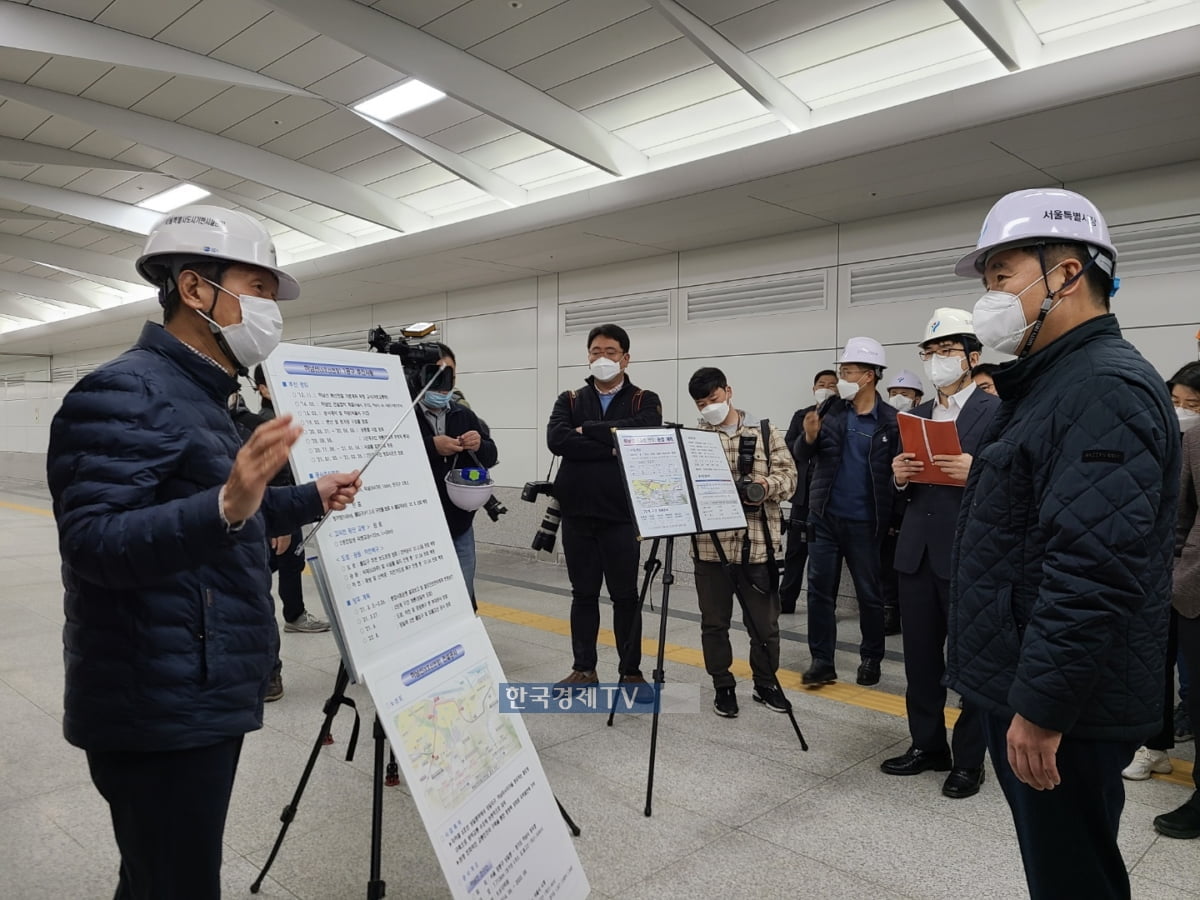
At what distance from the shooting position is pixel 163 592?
1.35 m

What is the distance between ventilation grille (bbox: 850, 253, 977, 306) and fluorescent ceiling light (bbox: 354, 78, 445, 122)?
339cm

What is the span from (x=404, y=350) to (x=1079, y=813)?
2.26m

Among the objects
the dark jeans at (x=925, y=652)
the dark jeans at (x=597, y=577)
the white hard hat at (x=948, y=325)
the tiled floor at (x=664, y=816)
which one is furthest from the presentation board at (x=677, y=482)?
the white hard hat at (x=948, y=325)

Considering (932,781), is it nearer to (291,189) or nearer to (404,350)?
(404,350)

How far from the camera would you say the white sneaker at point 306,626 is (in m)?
5.18

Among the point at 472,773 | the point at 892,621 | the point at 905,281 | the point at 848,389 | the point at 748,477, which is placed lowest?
the point at 892,621

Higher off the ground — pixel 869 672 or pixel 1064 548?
pixel 1064 548

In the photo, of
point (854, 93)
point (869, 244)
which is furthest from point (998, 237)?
point (869, 244)

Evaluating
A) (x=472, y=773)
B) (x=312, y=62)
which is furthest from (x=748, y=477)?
(x=312, y=62)

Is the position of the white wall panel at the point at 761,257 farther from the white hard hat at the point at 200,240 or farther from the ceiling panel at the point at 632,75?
the white hard hat at the point at 200,240

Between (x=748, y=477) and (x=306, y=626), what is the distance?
3244 millimetres

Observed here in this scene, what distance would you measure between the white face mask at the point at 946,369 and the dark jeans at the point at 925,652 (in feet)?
2.84

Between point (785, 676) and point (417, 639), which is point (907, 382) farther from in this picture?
point (417, 639)

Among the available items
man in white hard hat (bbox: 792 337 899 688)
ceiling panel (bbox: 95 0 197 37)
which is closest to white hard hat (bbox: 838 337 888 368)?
man in white hard hat (bbox: 792 337 899 688)
